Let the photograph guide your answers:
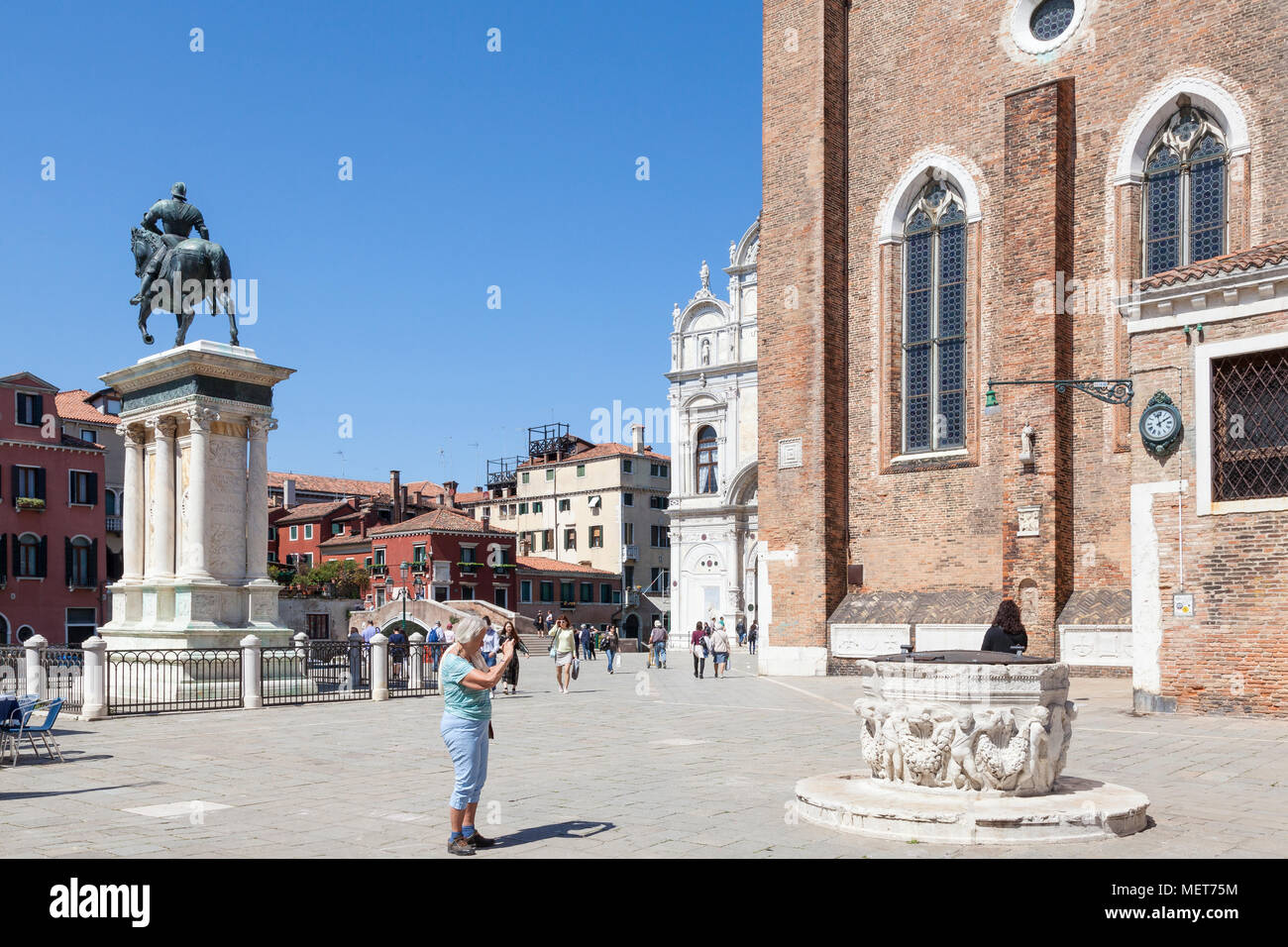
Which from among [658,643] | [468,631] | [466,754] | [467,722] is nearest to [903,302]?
[658,643]

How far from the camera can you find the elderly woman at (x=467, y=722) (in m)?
7.38

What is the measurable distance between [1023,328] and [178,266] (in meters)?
16.1

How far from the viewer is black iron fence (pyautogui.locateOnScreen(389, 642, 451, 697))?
2230 cm

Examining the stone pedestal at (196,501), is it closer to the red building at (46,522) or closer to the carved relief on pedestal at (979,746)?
the carved relief on pedestal at (979,746)

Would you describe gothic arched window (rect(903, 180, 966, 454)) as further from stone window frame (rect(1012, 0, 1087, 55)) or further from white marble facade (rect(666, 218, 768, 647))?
white marble facade (rect(666, 218, 768, 647))

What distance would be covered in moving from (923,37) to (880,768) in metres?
21.2

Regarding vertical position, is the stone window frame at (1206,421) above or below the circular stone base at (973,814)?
above

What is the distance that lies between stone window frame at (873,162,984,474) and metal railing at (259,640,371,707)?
1204cm

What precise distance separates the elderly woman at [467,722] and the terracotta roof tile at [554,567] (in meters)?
59.7

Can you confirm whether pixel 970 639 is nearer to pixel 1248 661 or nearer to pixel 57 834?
pixel 1248 661

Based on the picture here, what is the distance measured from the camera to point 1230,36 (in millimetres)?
20781

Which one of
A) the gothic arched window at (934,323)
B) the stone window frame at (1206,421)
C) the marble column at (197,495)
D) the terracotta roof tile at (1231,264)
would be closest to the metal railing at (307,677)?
the marble column at (197,495)
